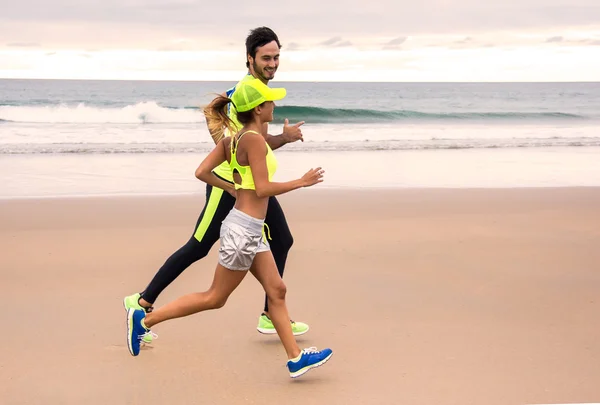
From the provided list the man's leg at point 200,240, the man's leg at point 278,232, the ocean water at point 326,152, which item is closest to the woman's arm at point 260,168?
the man's leg at point 200,240

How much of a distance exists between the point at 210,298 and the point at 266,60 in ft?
4.53

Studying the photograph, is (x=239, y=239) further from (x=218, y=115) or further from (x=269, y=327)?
(x=269, y=327)

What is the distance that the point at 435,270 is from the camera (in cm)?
732

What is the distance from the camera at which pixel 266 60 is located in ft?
15.8

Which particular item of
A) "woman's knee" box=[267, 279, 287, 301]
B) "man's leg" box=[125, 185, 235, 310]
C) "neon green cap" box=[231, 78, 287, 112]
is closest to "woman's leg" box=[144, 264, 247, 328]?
"woman's knee" box=[267, 279, 287, 301]

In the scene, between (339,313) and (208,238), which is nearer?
(208,238)

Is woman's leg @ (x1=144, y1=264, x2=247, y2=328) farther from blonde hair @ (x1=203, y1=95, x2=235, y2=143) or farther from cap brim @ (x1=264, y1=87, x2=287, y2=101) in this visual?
cap brim @ (x1=264, y1=87, x2=287, y2=101)

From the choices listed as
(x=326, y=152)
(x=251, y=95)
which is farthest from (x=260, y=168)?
(x=326, y=152)

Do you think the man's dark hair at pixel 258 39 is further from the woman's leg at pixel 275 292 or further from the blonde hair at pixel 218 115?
the woman's leg at pixel 275 292

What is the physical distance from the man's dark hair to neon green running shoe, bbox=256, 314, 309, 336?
1.60 m

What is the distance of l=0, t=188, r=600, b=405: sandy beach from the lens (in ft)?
14.7

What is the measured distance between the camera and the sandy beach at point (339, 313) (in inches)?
177

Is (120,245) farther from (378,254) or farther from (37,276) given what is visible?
(378,254)

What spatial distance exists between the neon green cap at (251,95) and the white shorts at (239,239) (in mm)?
536
